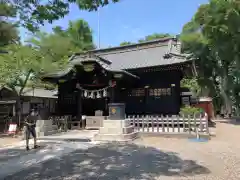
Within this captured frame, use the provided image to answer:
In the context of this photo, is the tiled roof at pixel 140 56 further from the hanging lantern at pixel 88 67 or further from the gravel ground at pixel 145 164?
the gravel ground at pixel 145 164

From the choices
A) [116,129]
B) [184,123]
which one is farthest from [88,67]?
[184,123]

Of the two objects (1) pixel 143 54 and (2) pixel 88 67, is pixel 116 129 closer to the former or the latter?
(2) pixel 88 67

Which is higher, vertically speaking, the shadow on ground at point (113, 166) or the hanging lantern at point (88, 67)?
the hanging lantern at point (88, 67)

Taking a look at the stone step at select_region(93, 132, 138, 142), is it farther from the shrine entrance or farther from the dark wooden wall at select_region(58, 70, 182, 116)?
the dark wooden wall at select_region(58, 70, 182, 116)

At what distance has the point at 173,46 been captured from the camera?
18250mm

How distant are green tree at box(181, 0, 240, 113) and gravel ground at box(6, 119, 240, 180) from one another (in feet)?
47.4

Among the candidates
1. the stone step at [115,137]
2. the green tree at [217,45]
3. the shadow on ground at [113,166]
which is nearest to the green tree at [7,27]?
the shadow on ground at [113,166]

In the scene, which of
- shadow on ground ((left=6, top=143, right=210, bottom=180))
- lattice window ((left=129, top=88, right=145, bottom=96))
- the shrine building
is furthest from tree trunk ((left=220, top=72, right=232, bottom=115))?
shadow on ground ((left=6, top=143, right=210, bottom=180))

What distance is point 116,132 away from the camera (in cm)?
1148

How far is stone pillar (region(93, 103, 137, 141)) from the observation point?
11.2 metres

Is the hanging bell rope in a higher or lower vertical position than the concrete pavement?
higher

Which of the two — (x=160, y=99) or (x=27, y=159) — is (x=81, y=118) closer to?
(x=160, y=99)

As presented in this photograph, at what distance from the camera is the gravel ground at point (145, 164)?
5.71 meters

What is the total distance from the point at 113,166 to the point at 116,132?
16.0ft
